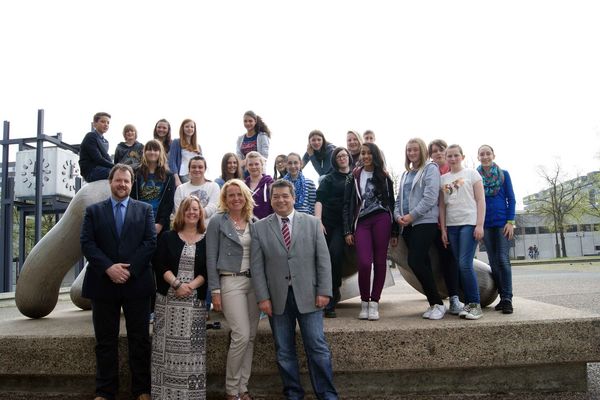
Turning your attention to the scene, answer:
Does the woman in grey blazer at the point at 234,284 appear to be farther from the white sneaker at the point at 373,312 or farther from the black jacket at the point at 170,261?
the white sneaker at the point at 373,312

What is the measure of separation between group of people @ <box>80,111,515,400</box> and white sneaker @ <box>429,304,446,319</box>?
10mm

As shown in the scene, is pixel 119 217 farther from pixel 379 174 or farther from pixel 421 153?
pixel 421 153

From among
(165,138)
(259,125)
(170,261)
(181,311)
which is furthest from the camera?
(259,125)

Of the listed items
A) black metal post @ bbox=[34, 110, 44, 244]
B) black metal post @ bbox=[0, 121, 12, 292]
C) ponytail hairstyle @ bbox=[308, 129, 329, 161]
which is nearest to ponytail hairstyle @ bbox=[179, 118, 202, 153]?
ponytail hairstyle @ bbox=[308, 129, 329, 161]

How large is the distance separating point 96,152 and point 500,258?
475 centimetres

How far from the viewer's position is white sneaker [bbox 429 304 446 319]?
4.60 m

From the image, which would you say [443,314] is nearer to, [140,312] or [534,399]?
[534,399]

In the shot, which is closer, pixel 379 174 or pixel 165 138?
pixel 379 174

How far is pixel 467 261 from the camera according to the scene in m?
4.70

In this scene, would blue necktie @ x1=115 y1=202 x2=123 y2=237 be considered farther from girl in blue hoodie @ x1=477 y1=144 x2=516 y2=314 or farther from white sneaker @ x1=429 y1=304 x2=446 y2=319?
girl in blue hoodie @ x1=477 y1=144 x2=516 y2=314

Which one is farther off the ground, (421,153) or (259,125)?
(259,125)

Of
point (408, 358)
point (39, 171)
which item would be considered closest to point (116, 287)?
point (408, 358)

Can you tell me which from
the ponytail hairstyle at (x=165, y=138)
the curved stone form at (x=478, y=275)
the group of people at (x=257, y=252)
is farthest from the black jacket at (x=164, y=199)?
the curved stone form at (x=478, y=275)

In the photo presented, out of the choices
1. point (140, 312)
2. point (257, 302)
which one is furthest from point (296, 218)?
point (140, 312)
